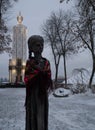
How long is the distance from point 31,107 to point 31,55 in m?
0.95

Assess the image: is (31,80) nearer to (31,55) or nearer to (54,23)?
(31,55)

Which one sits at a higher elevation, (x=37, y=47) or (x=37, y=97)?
(x=37, y=47)

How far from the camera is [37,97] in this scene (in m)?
5.35

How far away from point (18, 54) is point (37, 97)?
243 feet

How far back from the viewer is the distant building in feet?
252

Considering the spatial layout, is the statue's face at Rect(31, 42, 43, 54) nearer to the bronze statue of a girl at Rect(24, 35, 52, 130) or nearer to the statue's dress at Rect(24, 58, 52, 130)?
the bronze statue of a girl at Rect(24, 35, 52, 130)

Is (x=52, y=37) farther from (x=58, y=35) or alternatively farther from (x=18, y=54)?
(x=18, y=54)

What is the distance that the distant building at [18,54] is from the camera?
A: 3025 inches

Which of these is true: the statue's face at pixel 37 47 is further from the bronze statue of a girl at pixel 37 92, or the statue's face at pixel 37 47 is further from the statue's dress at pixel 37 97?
the statue's dress at pixel 37 97

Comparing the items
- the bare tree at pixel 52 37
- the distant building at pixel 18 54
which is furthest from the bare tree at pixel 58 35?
the distant building at pixel 18 54

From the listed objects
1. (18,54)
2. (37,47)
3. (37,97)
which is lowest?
(37,97)

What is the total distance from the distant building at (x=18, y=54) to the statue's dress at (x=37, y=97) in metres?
70.3

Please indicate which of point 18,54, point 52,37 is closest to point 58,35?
point 52,37

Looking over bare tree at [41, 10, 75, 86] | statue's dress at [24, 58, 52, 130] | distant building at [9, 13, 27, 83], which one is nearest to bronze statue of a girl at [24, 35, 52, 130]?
statue's dress at [24, 58, 52, 130]
